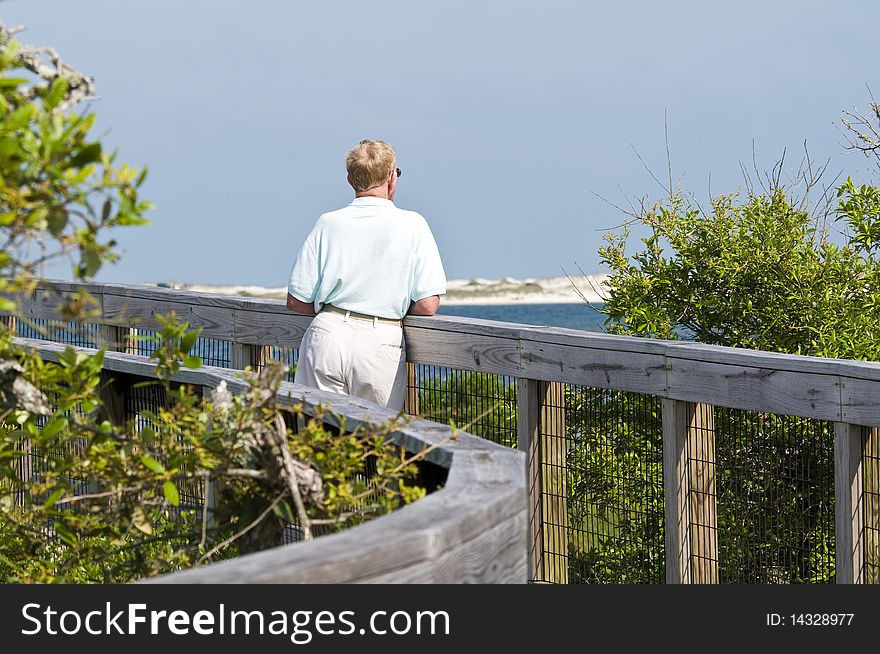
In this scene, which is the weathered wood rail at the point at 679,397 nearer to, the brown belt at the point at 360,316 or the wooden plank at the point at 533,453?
the wooden plank at the point at 533,453

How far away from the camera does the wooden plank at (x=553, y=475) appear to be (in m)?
5.08

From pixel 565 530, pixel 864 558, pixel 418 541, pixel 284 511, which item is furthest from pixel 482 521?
pixel 565 530

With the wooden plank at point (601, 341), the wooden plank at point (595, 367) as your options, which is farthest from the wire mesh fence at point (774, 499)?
the wooden plank at point (601, 341)

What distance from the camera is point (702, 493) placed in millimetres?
4664

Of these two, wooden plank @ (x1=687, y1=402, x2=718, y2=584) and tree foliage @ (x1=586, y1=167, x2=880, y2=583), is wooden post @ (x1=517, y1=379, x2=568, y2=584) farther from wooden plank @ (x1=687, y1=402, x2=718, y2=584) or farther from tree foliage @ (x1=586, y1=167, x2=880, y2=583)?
tree foliage @ (x1=586, y1=167, x2=880, y2=583)

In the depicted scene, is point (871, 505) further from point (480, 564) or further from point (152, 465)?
point (152, 465)

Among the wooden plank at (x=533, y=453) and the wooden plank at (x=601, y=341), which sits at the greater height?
the wooden plank at (x=601, y=341)

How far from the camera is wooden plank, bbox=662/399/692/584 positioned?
4680mm

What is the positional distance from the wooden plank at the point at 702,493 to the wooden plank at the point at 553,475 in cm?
61

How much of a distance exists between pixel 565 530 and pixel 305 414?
1695 mm

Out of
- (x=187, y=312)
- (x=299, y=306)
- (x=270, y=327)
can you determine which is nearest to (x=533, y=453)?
(x=299, y=306)

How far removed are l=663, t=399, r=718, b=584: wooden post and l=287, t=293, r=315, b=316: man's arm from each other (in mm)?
1849

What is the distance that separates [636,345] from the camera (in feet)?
15.5

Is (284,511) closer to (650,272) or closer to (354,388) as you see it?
(354,388)
